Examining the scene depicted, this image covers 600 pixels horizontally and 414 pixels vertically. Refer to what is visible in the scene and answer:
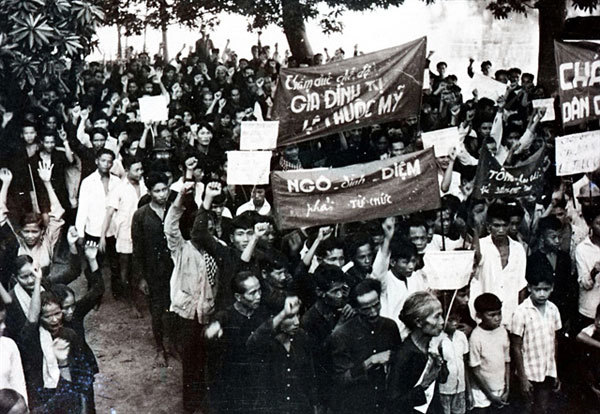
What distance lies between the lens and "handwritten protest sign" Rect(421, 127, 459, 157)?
685cm

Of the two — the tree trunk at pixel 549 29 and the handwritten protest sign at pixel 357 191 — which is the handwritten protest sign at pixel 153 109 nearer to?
the handwritten protest sign at pixel 357 191

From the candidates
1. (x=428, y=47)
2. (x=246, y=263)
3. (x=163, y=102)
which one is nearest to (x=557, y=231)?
(x=428, y=47)

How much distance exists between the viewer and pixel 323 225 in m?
6.70

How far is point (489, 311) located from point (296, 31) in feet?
9.27

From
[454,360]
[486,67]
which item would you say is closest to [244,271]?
[454,360]

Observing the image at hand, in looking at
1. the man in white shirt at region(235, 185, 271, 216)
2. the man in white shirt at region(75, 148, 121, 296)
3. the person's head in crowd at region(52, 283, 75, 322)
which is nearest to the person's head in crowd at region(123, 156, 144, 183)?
the man in white shirt at region(75, 148, 121, 296)

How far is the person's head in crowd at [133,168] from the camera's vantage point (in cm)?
670

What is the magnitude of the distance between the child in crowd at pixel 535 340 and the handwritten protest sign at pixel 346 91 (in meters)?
1.86

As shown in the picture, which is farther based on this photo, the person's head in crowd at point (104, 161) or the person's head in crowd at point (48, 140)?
the person's head in crowd at point (104, 161)

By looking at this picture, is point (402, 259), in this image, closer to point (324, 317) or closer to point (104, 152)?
point (324, 317)

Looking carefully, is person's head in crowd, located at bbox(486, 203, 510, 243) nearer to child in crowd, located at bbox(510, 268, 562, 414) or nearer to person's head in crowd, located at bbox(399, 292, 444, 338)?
child in crowd, located at bbox(510, 268, 562, 414)

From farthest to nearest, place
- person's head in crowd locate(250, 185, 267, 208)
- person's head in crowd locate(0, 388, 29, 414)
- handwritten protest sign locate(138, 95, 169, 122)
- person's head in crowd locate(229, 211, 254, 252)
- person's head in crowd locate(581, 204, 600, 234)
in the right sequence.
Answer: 1. person's head in crowd locate(581, 204, 600, 234)
2. handwritten protest sign locate(138, 95, 169, 122)
3. person's head in crowd locate(250, 185, 267, 208)
4. person's head in crowd locate(229, 211, 254, 252)
5. person's head in crowd locate(0, 388, 29, 414)

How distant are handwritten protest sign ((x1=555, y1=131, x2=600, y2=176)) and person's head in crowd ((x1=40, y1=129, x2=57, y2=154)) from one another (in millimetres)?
4195

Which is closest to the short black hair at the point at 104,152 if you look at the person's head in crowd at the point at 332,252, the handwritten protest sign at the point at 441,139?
the person's head in crowd at the point at 332,252
